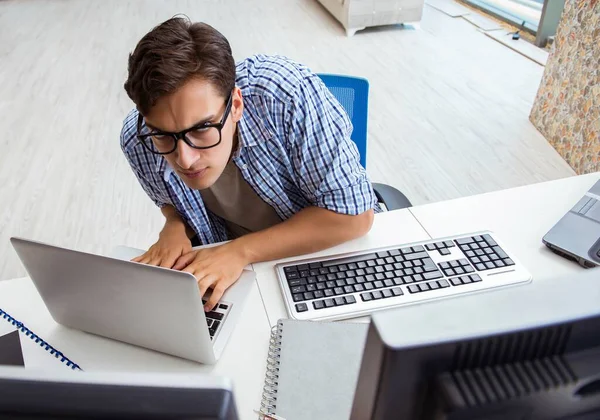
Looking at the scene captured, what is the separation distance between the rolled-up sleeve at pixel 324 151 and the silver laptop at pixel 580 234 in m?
0.39

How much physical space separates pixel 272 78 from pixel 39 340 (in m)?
0.69

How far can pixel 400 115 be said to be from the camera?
3.07 m

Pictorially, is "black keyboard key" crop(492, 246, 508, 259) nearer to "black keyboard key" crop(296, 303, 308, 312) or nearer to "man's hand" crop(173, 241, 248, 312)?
"black keyboard key" crop(296, 303, 308, 312)

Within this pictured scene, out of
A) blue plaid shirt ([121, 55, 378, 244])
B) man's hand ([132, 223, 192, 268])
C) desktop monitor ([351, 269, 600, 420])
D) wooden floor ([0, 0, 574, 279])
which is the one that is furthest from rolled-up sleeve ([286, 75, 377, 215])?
wooden floor ([0, 0, 574, 279])

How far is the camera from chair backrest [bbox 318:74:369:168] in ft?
4.18

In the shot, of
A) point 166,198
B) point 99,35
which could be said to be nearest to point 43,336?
point 166,198

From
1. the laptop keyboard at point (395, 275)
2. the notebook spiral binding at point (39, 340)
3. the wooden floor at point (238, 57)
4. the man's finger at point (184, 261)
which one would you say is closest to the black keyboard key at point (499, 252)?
the laptop keyboard at point (395, 275)

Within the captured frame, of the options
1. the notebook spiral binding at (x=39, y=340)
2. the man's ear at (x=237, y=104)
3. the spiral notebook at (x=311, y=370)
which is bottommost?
the notebook spiral binding at (x=39, y=340)

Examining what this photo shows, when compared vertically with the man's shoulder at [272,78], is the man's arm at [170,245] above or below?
below

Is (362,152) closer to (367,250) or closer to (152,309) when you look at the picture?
(367,250)

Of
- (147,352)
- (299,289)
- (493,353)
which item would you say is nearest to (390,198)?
(299,289)

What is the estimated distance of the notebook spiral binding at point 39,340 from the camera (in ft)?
2.77

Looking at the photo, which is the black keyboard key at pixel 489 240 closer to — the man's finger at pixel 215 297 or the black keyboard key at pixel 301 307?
the black keyboard key at pixel 301 307

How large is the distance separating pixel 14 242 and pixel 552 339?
76 centimetres
